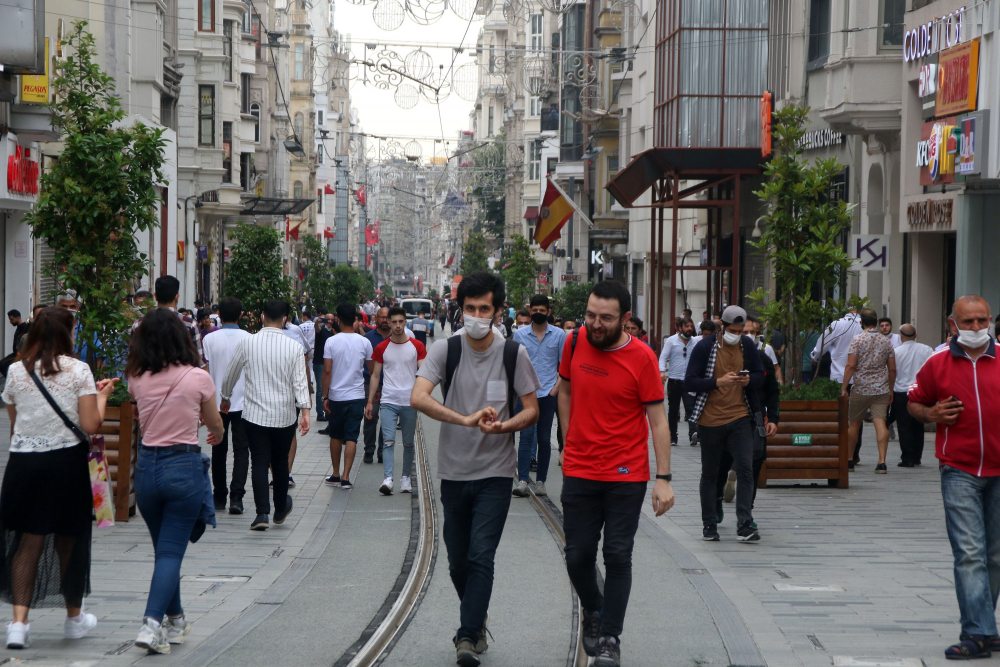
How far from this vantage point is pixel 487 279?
6.22 metres

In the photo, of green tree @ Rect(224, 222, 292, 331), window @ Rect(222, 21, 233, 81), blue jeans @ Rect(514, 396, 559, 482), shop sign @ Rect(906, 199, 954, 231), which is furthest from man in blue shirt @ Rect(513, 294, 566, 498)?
window @ Rect(222, 21, 233, 81)

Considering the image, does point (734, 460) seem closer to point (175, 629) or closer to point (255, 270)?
point (175, 629)

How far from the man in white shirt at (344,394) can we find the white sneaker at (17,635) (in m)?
6.58

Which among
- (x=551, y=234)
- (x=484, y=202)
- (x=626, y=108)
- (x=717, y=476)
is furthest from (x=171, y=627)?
(x=484, y=202)

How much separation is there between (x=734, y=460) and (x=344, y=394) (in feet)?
15.3

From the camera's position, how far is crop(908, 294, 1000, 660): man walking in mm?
6355

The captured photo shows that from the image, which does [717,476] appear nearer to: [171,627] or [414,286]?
[171,627]

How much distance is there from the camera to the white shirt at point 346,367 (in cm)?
1300

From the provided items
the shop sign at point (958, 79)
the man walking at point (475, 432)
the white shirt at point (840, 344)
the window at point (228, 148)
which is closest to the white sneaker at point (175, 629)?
the man walking at point (475, 432)

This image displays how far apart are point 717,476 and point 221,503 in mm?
4534

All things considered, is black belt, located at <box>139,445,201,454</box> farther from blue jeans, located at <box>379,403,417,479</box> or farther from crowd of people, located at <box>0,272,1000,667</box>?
blue jeans, located at <box>379,403,417,479</box>

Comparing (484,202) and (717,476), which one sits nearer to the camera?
(717,476)

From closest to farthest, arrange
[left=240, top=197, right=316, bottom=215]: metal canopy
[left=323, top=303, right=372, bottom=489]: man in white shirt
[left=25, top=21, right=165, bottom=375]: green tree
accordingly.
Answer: [left=25, top=21, right=165, bottom=375]: green tree, [left=323, top=303, right=372, bottom=489]: man in white shirt, [left=240, top=197, right=316, bottom=215]: metal canopy

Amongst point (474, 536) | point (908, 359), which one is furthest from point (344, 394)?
point (908, 359)
